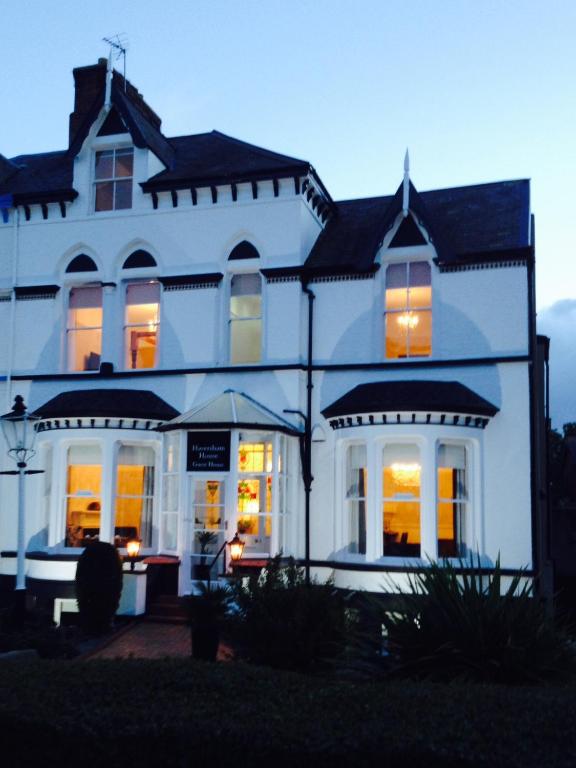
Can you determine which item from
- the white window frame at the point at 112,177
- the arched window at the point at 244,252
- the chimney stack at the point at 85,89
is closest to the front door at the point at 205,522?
the arched window at the point at 244,252

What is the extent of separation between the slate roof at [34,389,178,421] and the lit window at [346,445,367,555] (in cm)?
370

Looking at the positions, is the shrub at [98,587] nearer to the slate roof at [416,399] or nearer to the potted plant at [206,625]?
the potted plant at [206,625]

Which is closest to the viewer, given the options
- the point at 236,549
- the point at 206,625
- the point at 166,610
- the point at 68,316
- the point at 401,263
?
the point at 206,625

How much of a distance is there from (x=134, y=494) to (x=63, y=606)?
2475mm

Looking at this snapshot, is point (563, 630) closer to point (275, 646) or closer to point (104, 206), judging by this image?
point (275, 646)

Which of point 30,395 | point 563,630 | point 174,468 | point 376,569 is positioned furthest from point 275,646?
point 30,395

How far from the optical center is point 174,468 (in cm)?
1730

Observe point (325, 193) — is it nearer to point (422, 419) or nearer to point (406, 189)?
point (406, 189)

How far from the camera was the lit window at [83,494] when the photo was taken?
A: 1783 cm

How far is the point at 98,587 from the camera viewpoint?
598 inches

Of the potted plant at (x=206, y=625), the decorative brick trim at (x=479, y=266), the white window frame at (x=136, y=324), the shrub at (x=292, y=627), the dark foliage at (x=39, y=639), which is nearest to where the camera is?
the shrub at (x=292, y=627)

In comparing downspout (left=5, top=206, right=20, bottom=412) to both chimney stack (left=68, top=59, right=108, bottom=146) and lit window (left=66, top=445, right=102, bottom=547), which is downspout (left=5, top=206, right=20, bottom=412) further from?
chimney stack (left=68, top=59, right=108, bottom=146)

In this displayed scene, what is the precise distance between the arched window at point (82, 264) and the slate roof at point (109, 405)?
2.66 m

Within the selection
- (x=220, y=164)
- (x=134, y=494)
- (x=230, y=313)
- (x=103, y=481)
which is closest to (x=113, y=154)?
(x=220, y=164)
